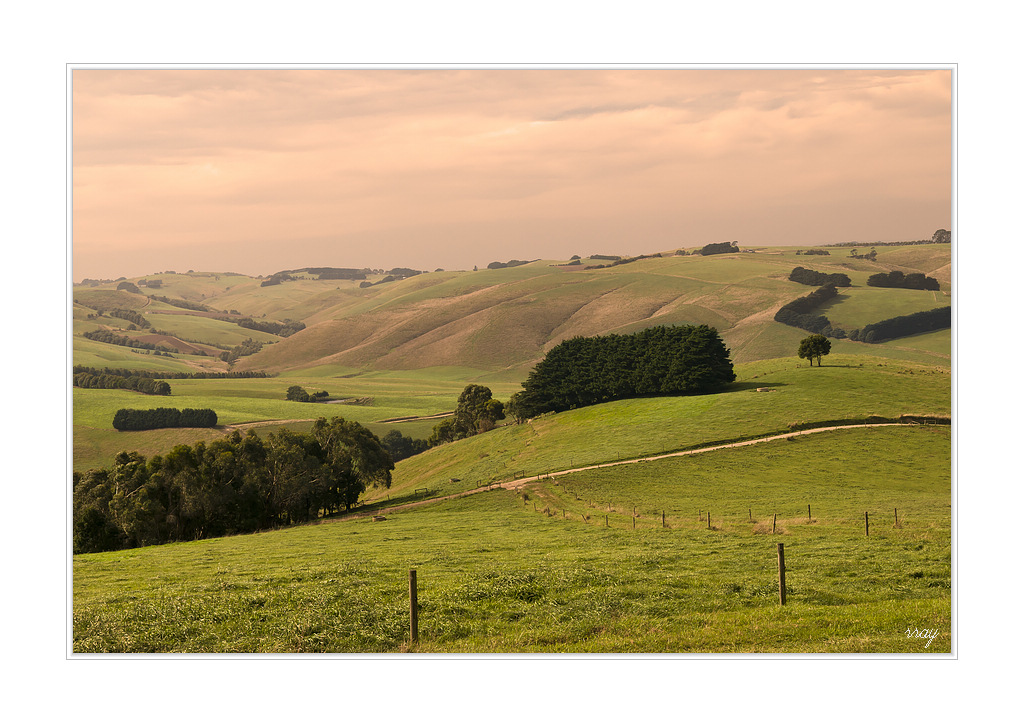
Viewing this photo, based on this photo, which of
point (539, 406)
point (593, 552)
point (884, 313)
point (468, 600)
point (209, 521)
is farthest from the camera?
point (884, 313)

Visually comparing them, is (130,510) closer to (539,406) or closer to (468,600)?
(468,600)

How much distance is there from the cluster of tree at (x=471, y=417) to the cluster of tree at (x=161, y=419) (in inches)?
2100

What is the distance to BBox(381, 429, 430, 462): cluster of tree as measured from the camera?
5561 inches

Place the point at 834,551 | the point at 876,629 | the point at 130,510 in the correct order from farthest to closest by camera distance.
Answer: the point at 130,510
the point at 834,551
the point at 876,629

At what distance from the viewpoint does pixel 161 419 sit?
141m

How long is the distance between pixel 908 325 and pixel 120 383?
191737 millimetres

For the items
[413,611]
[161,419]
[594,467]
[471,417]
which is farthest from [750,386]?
[161,419]

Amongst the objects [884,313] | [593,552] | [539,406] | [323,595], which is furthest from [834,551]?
[884,313]

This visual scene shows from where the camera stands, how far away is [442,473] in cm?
8269

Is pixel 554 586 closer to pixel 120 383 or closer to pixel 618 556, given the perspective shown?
pixel 618 556

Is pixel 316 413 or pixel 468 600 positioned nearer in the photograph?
pixel 468 600

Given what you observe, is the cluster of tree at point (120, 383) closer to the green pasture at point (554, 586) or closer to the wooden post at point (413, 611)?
the green pasture at point (554, 586)
